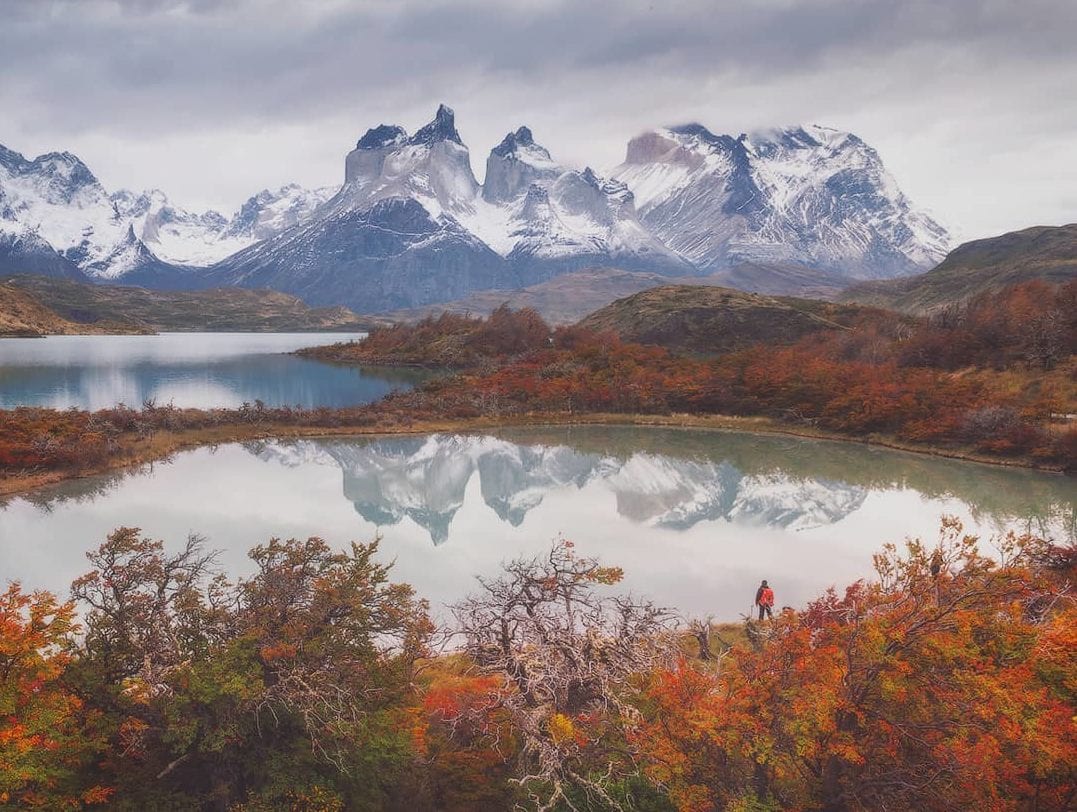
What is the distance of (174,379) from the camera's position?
84.2 m

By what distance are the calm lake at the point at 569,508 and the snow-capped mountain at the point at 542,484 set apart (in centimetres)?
16

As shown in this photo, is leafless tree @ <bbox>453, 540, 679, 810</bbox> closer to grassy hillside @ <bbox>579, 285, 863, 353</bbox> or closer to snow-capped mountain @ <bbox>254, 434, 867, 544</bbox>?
snow-capped mountain @ <bbox>254, 434, 867, 544</bbox>

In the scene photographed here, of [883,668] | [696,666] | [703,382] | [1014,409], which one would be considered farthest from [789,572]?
[703,382]

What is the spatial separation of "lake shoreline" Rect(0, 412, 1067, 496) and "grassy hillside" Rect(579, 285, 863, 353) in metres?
49.7

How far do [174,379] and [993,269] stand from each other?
156559 mm

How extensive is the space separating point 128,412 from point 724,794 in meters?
48.8

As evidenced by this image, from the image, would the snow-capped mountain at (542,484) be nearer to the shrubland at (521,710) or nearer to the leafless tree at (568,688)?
the leafless tree at (568,688)

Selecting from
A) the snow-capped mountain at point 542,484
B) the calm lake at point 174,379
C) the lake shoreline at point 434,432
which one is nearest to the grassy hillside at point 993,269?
the lake shoreline at point 434,432

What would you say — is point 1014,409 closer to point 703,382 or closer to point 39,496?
point 703,382

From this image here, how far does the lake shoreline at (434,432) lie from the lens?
37.2m

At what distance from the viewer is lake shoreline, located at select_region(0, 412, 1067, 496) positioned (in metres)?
37.2

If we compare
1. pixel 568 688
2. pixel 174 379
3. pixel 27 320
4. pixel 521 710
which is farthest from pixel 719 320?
pixel 27 320

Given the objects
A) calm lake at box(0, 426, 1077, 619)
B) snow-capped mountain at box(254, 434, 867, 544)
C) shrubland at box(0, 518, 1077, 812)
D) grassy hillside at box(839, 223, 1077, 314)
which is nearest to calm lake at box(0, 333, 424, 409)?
snow-capped mountain at box(254, 434, 867, 544)

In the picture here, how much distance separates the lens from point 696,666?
631 inches
